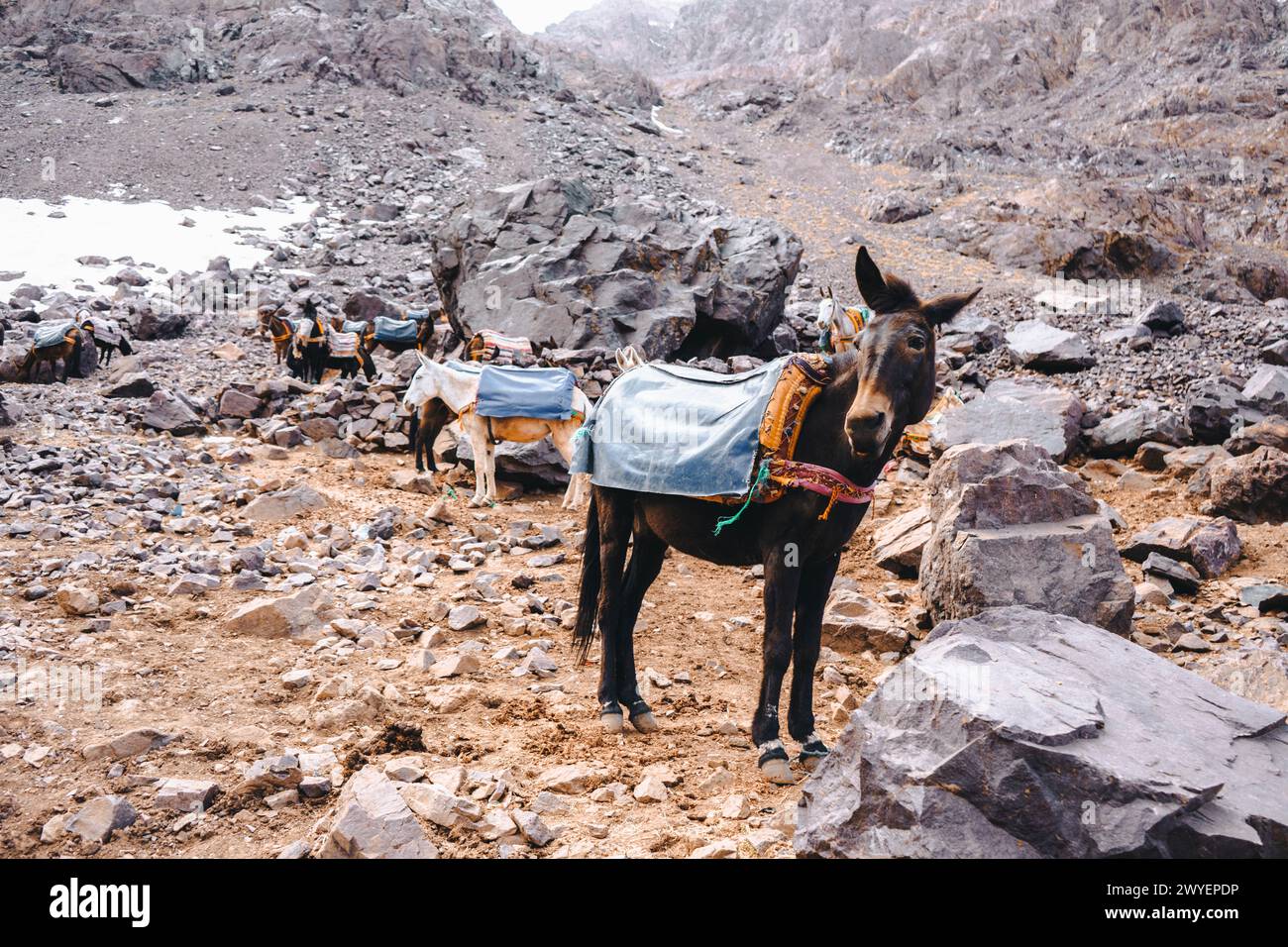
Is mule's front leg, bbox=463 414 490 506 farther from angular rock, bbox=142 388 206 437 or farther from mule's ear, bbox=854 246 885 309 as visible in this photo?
mule's ear, bbox=854 246 885 309

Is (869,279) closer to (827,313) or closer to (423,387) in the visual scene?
(827,313)

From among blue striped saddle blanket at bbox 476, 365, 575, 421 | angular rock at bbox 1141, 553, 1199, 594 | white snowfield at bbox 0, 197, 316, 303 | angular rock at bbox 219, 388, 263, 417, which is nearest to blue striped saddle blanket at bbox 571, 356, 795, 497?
angular rock at bbox 1141, 553, 1199, 594

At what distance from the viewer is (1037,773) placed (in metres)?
3.04

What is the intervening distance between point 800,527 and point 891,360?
1018 millimetres

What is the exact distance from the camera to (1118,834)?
2.92 meters

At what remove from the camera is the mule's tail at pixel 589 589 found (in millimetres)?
5730

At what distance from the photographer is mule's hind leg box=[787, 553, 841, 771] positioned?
4.75 meters

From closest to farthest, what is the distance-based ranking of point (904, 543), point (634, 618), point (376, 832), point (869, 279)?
point (376, 832)
point (869, 279)
point (634, 618)
point (904, 543)

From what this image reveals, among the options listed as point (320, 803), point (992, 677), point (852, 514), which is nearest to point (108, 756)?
point (320, 803)

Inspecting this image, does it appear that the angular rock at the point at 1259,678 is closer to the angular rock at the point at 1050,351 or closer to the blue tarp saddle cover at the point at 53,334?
the angular rock at the point at 1050,351

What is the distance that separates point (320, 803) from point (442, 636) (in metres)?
2.37

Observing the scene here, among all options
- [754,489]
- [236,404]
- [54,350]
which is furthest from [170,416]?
[754,489]

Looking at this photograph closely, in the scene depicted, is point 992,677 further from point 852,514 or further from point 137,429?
point 137,429

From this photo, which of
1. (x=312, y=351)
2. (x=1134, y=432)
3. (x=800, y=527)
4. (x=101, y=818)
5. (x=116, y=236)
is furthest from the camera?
(x=116, y=236)
